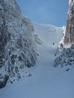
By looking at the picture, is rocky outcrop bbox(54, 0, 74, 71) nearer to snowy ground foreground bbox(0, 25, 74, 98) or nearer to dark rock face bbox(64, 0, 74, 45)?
dark rock face bbox(64, 0, 74, 45)

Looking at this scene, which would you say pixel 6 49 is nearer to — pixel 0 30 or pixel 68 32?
pixel 0 30

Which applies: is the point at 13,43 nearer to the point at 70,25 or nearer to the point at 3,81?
the point at 3,81

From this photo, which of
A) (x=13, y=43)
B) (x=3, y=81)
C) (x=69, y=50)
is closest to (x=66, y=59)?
(x=69, y=50)

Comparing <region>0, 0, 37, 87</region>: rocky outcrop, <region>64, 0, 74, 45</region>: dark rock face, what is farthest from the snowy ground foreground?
<region>64, 0, 74, 45</region>: dark rock face

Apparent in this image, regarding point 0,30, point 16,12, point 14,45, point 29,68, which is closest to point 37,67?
point 29,68

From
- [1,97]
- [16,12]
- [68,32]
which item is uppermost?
[16,12]

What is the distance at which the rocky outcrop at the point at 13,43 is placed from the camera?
3491 centimetres

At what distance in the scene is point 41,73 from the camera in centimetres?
3484

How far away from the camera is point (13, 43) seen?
3666cm

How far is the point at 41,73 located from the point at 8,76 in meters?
3.74

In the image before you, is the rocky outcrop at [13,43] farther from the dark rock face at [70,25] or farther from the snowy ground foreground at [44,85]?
the dark rock face at [70,25]

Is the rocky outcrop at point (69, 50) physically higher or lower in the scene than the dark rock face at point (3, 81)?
higher

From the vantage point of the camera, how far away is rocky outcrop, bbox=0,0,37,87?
115 feet

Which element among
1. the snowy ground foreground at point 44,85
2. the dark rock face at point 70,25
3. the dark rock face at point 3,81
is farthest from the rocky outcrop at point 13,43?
the dark rock face at point 70,25
